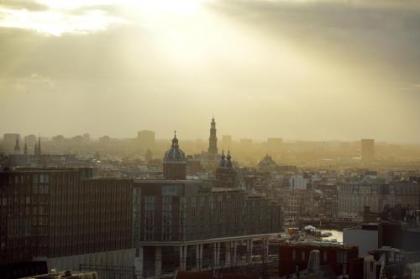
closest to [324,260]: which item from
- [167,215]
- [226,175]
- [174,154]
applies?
[167,215]

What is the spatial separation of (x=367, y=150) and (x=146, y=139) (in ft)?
30.0

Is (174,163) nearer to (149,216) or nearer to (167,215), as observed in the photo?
(167,215)

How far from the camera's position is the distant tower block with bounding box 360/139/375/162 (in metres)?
49.0

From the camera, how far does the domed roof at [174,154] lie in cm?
4384

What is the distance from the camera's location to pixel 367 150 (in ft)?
174

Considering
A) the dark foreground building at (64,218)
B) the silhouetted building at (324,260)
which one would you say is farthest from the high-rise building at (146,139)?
the silhouetted building at (324,260)

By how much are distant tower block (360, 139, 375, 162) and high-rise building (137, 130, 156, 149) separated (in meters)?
8.16

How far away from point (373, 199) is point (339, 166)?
5.87 meters

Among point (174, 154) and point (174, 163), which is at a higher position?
point (174, 154)

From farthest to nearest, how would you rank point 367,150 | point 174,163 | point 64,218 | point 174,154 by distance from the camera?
1. point 367,150
2. point 174,154
3. point 174,163
4. point 64,218

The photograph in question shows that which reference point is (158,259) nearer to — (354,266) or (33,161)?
(33,161)

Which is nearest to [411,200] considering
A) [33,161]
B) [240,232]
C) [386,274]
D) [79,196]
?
[240,232]

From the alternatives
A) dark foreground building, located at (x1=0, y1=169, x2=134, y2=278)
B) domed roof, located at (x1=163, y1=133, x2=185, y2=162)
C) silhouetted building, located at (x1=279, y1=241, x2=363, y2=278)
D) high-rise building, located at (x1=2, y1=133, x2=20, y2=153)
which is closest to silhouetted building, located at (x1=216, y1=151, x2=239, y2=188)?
domed roof, located at (x1=163, y1=133, x2=185, y2=162)

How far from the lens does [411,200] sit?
2058 inches
